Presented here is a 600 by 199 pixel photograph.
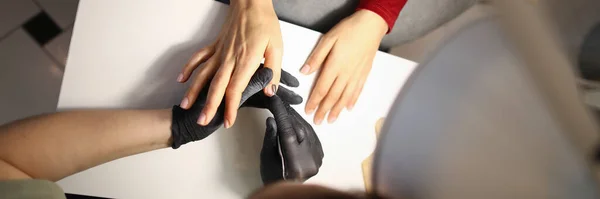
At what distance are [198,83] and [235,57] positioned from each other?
2.4 inches

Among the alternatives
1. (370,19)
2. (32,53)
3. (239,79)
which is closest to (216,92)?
(239,79)

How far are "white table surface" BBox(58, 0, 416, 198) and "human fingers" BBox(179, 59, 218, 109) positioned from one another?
0.15ft

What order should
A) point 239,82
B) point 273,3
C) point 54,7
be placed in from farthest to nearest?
1. point 54,7
2. point 273,3
3. point 239,82

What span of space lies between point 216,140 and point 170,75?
0.38 ft

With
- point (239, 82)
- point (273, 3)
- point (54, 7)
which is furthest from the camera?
point (54, 7)

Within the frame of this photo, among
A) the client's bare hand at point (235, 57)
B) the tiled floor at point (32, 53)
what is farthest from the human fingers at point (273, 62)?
the tiled floor at point (32, 53)

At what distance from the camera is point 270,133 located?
2.00 feet

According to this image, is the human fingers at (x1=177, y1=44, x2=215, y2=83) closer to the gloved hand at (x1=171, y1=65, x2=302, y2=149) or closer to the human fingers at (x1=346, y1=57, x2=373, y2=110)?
the gloved hand at (x1=171, y1=65, x2=302, y2=149)

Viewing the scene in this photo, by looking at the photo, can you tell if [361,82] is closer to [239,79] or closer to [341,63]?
[341,63]

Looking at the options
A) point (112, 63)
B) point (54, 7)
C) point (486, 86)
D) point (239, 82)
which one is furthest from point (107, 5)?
point (54, 7)

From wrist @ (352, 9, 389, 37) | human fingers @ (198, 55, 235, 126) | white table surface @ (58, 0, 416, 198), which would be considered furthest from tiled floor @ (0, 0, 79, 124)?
wrist @ (352, 9, 389, 37)

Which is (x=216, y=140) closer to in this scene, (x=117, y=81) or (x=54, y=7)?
(x=117, y=81)

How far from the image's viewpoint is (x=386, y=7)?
2.24 ft

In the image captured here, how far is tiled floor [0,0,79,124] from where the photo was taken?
1134 mm
